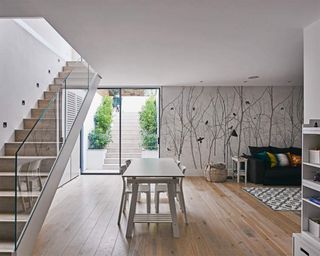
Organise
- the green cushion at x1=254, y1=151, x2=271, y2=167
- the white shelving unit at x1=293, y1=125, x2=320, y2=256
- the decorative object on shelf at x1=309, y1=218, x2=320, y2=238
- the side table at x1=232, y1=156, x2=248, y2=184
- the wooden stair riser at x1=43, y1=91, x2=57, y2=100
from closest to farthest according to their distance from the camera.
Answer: the decorative object on shelf at x1=309, y1=218, x2=320, y2=238 < the white shelving unit at x1=293, y1=125, x2=320, y2=256 < the wooden stair riser at x1=43, y1=91, x2=57, y2=100 < the green cushion at x1=254, y1=151, x2=271, y2=167 < the side table at x1=232, y1=156, x2=248, y2=184

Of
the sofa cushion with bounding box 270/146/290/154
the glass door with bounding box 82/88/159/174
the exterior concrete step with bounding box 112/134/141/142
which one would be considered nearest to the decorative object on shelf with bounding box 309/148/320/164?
the sofa cushion with bounding box 270/146/290/154

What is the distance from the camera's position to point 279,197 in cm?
602

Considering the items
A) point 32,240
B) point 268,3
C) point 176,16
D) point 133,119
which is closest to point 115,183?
point 133,119

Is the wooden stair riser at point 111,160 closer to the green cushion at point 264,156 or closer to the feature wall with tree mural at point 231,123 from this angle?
the feature wall with tree mural at point 231,123

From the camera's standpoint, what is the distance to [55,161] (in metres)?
4.22

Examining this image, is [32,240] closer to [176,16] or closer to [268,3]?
[176,16]

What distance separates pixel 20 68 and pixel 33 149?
2.02 meters

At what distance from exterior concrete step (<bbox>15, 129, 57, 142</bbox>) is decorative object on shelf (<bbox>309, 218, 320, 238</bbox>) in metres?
3.05

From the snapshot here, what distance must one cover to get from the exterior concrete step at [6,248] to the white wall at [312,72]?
3238 mm

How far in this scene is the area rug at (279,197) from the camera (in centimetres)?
529

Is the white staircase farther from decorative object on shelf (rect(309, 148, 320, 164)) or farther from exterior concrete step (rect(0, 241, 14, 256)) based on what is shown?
decorative object on shelf (rect(309, 148, 320, 164))

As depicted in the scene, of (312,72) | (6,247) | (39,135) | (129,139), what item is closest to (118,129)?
(129,139)

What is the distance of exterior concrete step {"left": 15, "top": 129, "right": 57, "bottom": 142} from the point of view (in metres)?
3.68

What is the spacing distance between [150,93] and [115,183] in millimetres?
2973
